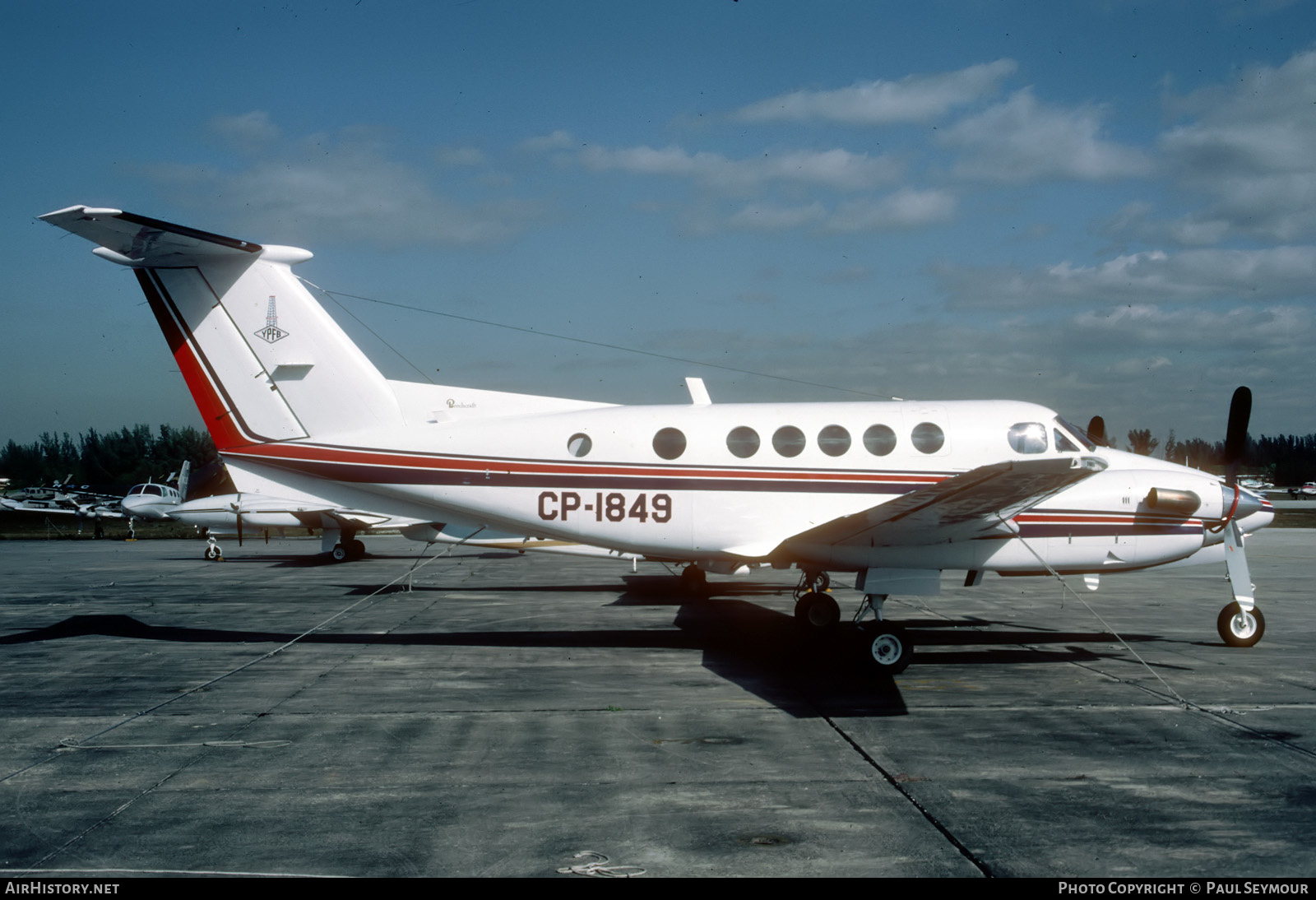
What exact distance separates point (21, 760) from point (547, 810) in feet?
14.8

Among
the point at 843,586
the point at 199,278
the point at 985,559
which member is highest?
the point at 199,278

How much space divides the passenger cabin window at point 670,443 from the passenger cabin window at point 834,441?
180cm

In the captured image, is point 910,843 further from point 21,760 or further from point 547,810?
point 21,760

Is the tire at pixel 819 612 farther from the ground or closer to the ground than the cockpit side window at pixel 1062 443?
closer to the ground

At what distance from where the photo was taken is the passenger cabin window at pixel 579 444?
11898mm

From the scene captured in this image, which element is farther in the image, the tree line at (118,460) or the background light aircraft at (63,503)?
the tree line at (118,460)

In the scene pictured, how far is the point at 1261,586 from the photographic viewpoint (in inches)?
774

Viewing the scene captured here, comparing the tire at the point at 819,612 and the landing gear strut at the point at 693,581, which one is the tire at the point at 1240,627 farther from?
the landing gear strut at the point at 693,581

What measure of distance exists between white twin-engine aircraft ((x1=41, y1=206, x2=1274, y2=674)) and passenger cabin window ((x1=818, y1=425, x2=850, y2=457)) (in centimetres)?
2

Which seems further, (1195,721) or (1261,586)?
(1261,586)

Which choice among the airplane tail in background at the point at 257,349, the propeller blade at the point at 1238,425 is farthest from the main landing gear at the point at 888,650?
the airplane tail in background at the point at 257,349

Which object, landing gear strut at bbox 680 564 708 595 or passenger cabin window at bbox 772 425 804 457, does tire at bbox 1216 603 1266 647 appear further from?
landing gear strut at bbox 680 564 708 595

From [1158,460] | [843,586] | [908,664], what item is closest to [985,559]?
[908,664]
